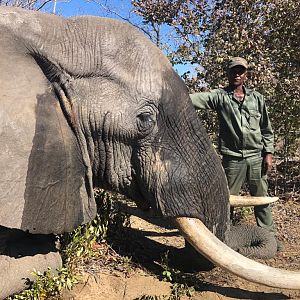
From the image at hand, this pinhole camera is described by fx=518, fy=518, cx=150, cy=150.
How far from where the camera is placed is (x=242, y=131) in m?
5.13

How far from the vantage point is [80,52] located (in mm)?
3164

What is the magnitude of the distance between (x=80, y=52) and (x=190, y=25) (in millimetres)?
4709

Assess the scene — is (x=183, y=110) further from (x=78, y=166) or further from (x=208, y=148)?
(x=78, y=166)

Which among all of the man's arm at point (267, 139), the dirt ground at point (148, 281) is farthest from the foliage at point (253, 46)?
the dirt ground at point (148, 281)

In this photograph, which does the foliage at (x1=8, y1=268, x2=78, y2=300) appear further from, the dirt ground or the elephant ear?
the elephant ear

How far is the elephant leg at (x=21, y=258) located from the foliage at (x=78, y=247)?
0.21 ft

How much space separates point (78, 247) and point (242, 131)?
2.14 metres

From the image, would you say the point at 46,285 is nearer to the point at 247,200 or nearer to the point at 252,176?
the point at 247,200

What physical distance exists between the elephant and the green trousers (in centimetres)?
185

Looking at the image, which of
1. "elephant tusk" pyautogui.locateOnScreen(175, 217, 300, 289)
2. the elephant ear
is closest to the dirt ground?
"elephant tusk" pyautogui.locateOnScreen(175, 217, 300, 289)

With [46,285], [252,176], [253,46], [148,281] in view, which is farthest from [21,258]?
[253,46]

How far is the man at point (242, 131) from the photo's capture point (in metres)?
Answer: 5.14

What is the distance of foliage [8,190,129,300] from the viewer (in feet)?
10.7

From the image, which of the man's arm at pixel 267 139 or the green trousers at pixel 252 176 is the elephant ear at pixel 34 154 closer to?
the green trousers at pixel 252 176
